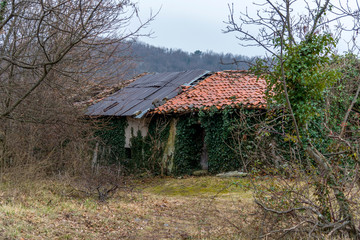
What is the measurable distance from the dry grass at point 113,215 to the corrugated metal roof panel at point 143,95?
6864mm

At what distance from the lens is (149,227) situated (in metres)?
8.11

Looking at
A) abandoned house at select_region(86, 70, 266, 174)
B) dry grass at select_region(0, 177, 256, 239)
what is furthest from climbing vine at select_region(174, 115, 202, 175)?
dry grass at select_region(0, 177, 256, 239)

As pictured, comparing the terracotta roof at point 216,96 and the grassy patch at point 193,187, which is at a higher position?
the terracotta roof at point 216,96

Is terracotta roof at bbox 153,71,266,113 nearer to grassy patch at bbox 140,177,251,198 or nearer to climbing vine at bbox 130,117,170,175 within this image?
climbing vine at bbox 130,117,170,175

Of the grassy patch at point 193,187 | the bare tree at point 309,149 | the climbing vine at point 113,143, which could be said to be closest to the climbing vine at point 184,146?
the grassy patch at point 193,187

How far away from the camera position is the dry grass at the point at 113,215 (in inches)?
277

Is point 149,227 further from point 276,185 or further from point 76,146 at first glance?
point 76,146

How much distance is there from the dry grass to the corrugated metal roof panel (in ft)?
22.5

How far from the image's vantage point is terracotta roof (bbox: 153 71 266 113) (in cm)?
1486

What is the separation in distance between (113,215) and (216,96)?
28.7ft

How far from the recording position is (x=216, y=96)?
16.2m

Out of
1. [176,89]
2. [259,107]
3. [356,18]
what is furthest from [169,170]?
[356,18]

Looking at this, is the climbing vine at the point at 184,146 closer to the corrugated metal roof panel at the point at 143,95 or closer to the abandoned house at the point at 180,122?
the abandoned house at the point at 180,122

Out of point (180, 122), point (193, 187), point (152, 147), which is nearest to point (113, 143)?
point (152, 147)
